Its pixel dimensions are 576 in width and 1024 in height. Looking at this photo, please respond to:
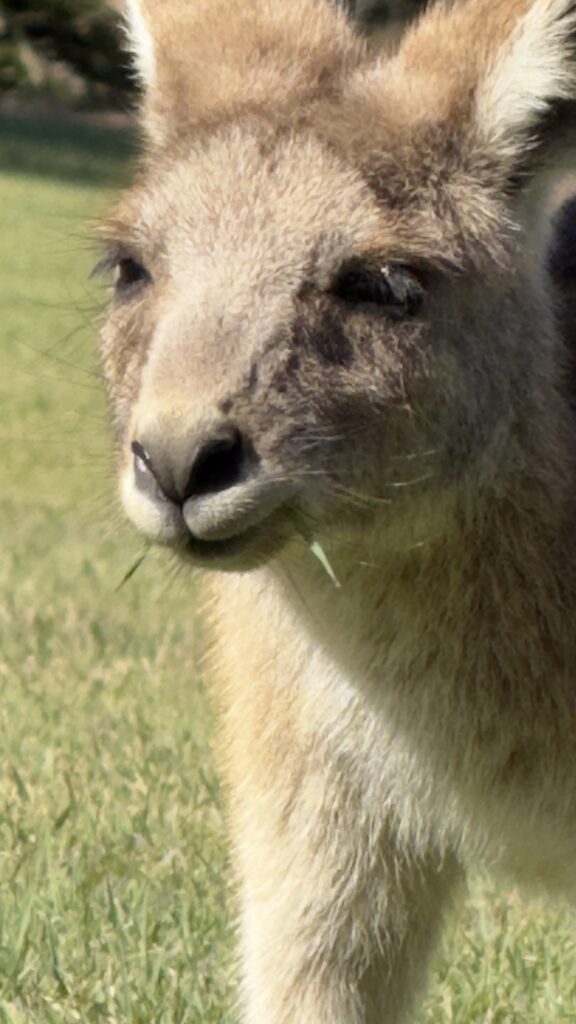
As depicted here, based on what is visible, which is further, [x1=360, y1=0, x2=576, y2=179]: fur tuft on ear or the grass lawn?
the grass lawn

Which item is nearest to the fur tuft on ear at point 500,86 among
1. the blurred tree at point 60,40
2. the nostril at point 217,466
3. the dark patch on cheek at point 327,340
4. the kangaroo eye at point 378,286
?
the kangaroo eye at point 378,286

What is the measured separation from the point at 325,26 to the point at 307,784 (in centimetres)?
148

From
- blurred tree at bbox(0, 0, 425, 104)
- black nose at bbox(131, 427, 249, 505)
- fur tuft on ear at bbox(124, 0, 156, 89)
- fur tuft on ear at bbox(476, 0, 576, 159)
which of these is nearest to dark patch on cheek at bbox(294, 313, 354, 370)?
black nose at bbox(131, 427, 249, 505)

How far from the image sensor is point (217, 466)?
10.5 feet

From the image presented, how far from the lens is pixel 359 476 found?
3.45 m

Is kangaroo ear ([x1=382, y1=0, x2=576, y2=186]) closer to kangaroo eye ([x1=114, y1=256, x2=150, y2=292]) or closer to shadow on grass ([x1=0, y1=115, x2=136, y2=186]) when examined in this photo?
kangaroo eye ([x1=114, y1=256, x2=150, y2=292])

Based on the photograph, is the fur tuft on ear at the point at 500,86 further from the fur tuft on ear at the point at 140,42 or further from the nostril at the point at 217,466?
the nostril at the point at 217,466

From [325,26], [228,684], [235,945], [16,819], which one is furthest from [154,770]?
[325,26]

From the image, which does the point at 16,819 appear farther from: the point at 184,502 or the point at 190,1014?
the point at 184,502

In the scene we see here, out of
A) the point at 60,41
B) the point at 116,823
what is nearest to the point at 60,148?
the point at 60,41

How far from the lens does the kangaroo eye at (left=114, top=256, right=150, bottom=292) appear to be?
12.0 ft

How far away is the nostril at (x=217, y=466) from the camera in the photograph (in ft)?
10.3

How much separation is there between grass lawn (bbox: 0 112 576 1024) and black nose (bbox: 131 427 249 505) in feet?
1.91

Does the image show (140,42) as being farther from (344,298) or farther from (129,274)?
(344,298)
